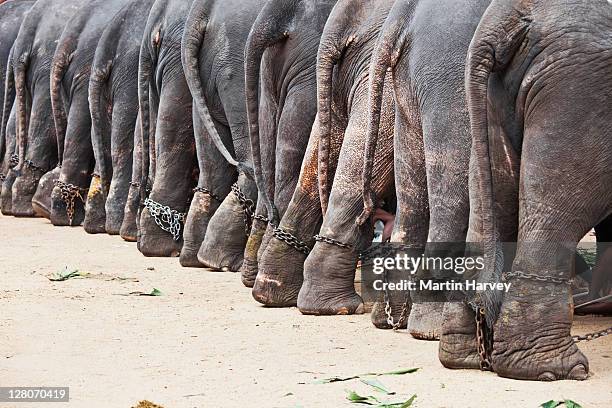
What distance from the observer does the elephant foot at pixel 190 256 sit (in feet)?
32.8

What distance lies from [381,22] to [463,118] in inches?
54.2

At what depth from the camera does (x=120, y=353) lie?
22.4 ft

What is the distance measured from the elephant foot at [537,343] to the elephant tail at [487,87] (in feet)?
0.39

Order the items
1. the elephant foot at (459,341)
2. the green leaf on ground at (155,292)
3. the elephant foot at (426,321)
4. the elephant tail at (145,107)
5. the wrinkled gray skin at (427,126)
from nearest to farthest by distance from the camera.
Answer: the elephant foot at (459,341)
the wrinkled gray skin at (427,126)
the elephant foot at (426,321)
the green leaf on ground at (155,292)
the elephant tail at (145,107)

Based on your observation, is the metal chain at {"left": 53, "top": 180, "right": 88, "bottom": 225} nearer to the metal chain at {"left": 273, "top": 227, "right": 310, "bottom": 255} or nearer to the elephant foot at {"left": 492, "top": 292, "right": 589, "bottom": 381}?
the metal chain at {"left": 273, "top": 227, "right": 310, "bottom": 255}

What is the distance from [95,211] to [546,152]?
6763mm

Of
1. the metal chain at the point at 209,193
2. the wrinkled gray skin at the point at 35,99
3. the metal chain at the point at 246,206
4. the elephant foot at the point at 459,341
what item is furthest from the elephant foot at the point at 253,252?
the wrinkled gray skin at the point at 35,99

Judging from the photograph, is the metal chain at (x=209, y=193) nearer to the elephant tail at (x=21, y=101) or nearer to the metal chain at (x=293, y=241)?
the metal chain at (x=293, y=241)

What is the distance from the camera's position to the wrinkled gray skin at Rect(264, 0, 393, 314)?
308 inches

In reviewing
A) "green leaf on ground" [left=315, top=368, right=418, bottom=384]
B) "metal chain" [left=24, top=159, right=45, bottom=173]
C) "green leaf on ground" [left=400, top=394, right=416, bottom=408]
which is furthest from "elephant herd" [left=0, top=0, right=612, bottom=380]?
"green leaf on ground" [left=400, top=394, right=416, bottom=408]

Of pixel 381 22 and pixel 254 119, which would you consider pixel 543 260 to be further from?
pixel 254 119

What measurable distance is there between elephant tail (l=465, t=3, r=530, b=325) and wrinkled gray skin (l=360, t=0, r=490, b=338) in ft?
0.90

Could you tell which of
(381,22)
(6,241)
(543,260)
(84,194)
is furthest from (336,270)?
(84,194)

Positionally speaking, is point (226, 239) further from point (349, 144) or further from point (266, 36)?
point (349, 144)
